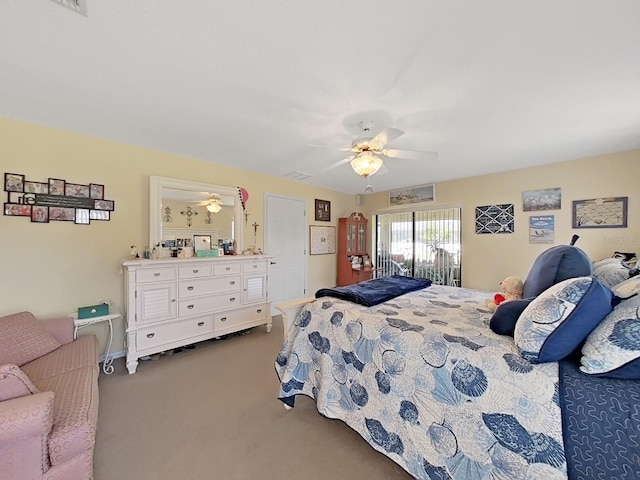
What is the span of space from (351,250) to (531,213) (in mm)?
3049

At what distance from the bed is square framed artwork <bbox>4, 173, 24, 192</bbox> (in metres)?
2.87

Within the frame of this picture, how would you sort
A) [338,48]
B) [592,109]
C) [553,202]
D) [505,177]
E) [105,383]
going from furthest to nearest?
[505,177], [553,202], [105,383], [592,109], [338,48]

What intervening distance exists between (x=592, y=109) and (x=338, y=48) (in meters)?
2.23

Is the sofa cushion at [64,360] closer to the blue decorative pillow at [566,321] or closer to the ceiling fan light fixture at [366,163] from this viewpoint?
the ceiling fan light fixture at [366,163]

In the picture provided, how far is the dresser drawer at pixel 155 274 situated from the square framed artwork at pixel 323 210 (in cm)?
289

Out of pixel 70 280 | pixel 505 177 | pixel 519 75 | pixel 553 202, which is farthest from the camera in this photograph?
pixel 505 177

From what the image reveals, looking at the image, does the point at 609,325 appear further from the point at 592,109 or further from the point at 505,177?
the point at 505,177

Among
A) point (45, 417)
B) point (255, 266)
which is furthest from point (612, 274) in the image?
point (255, 266)

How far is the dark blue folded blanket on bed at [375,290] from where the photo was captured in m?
2.06

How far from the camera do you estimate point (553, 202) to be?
3639mm

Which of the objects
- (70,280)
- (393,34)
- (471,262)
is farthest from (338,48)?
(471,262)

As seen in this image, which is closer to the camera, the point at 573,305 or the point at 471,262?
the point at 573,305

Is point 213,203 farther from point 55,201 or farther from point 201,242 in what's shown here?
point 55,201

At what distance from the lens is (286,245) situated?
4633mm
